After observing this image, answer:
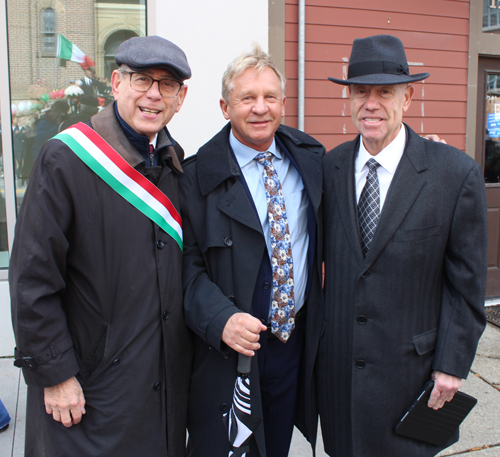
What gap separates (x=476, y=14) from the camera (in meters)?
4.73

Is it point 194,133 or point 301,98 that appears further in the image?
point 301,98

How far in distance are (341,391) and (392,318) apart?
42cm

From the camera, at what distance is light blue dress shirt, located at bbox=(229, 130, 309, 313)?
2.05 meters

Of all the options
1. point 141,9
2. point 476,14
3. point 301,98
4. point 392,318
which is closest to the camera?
point 392,318

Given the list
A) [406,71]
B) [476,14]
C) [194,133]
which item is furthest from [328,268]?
[476,14]

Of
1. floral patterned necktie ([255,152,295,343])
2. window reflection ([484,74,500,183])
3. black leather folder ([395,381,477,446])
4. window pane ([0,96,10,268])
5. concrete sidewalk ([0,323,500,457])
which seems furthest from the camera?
window reflection ([484,74,500,183])

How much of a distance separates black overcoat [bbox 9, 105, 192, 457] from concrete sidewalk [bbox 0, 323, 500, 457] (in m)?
1.32

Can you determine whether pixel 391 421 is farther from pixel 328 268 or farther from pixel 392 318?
pixel 328 268

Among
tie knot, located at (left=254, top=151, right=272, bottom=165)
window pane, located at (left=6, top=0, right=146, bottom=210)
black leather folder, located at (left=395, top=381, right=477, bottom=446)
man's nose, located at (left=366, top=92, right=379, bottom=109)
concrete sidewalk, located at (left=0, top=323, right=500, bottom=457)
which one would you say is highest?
window pane, located at (left=6, top=0, right=146, bottom=210)

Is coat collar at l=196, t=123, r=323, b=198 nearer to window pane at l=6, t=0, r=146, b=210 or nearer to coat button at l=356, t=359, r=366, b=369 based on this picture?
coat button at l=356, t=359, r=366, b=369

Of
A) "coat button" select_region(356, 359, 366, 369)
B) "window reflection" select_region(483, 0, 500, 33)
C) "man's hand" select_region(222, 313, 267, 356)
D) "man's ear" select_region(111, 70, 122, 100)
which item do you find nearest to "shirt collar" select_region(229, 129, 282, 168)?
"man's ear" select_region(111, 70, 122, 100)

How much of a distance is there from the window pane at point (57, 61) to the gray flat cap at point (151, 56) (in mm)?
2422

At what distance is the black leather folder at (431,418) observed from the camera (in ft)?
6.08

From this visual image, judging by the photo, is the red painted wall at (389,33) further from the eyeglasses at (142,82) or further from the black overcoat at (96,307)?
the black overcoat at (96,307)
